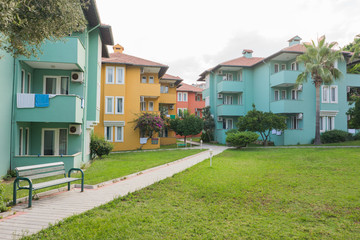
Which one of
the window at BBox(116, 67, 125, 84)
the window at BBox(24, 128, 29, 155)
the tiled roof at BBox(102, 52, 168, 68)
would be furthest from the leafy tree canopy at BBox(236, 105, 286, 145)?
the window at BBox(24, 128, 29, 155)

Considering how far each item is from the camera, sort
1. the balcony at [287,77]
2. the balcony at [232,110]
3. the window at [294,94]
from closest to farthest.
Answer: the balcony at [287,77], the window at [294,94], the balcony at [232,110]

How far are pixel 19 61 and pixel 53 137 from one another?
180 inches

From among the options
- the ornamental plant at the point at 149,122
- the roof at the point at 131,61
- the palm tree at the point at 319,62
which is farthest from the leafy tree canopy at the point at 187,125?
the palm tree at the point at 319,62

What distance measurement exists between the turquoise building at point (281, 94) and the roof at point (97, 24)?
1616 cm

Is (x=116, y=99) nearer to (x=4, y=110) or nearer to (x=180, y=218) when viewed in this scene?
(x=4, y=110)

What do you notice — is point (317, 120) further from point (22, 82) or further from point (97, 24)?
point (22, 82)

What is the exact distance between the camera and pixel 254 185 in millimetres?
8750

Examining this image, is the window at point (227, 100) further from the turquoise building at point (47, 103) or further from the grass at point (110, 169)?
the turquoise building at point (47, 103)

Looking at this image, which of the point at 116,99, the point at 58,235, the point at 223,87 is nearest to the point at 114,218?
the point at 58,235

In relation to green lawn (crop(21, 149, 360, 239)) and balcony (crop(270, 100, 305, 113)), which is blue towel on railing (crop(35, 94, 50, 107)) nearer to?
green lawn (crop(21, 149, 360, 239))

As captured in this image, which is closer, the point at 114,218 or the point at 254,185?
A: the point at 114,218

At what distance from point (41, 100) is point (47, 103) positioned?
308 mm

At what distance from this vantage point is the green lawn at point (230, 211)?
4.95 metres

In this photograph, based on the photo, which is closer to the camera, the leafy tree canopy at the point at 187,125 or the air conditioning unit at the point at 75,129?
the air conditioning unit at the point at 75,129
